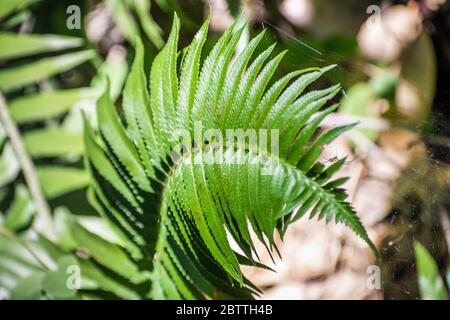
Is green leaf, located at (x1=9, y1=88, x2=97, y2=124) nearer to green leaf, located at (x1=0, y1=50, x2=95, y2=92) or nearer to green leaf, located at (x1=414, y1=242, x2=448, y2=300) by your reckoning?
green leaf, located at (x1=0, y1=50, x2=95, y2=92)

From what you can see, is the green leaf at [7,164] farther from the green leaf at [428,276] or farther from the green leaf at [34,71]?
the green leaf at [428,276]

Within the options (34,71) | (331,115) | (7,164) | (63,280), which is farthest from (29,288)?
(331,115)

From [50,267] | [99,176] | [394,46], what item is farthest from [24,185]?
[394,46]

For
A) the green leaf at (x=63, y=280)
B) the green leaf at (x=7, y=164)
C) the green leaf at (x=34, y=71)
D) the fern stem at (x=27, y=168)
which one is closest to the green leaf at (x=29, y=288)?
the green leaf at (x=63, y=280)

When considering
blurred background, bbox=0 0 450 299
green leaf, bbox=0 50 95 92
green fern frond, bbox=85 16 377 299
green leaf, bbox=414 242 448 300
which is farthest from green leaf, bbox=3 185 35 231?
green leaf, bbox=414 242 448 300

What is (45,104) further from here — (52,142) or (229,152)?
(229,152)

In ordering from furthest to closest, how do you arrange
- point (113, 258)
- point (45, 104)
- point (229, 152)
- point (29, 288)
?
point (45, 104)
point (29, 288)
point (113, 258)
point (229, 152)

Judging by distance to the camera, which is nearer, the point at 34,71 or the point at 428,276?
the point at 428,276
